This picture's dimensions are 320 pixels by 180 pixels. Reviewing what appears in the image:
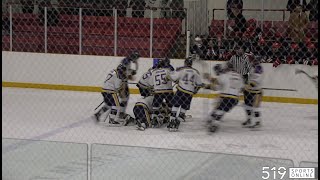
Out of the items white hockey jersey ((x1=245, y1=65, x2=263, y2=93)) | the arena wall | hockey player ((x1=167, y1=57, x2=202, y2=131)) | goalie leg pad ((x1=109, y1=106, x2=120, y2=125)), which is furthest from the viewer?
the arena wall

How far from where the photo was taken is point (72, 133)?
691 centimetres

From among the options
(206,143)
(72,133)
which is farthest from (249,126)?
(72,133)

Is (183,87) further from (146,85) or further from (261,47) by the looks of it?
(261,47)

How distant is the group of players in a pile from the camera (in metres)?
6.78

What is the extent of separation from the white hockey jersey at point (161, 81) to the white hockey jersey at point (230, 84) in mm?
622

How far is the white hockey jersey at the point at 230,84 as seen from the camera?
6707mm

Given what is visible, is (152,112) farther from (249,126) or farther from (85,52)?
(85,52)

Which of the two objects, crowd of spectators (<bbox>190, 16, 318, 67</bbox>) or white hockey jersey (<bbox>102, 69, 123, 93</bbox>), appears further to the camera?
crowd of spectators (<bbox>190, 16, 318, 67</bbox>)

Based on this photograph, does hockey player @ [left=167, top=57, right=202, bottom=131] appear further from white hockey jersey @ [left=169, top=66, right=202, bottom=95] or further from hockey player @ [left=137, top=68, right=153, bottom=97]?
hockey player @ [left=137, top=68, right=153, bottom=97]

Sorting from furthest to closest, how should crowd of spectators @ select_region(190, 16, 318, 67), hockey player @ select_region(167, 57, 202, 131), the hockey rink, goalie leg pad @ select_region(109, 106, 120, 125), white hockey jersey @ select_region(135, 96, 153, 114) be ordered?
crowd of spectators @ select_region(190, 16, 318, 67), goalie leg pad @ select_region(109, 106, 120, 125), white hockey jersey @ select_region(135, 96, 153, 114), hockey player @ select_region(167, 57, 202, 131), the hockey rink

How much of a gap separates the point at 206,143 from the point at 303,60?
2.38m

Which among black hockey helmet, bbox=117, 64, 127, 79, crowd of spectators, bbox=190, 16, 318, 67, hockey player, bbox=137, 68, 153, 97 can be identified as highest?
crowd of spectators, bbox=190, 16, 318, 67

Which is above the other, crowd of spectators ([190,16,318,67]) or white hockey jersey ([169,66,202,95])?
crowd of spectators ([190,16,318,67])

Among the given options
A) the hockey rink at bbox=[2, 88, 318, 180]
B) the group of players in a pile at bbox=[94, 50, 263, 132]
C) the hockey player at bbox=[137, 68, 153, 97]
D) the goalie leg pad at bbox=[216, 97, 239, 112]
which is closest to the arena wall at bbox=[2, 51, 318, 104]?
the hockey rink at bbox=[2, 88, 318, 180]
